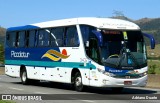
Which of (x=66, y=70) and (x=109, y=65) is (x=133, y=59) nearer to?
(x=109, y=65)

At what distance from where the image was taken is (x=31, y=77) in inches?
1035

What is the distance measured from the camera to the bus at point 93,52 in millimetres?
19359

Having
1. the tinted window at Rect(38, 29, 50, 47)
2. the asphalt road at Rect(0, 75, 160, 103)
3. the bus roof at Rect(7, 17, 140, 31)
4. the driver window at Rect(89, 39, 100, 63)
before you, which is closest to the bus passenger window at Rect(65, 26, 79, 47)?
the bus roof at Rect(7, 17, 140, 31)

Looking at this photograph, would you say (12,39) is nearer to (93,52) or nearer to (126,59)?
(93,52)

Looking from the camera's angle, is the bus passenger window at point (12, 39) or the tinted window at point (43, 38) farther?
the bus passenger window at point (12, 39)

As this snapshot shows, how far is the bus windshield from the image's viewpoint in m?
19.3

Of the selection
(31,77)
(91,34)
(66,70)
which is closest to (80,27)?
(91,34)

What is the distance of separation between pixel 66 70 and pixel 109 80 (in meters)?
3.52

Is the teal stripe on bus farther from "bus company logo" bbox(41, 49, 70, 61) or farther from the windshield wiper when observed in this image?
the windshield wiper

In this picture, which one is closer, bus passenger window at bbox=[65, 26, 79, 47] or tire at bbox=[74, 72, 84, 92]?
tire at bbox=[74, 72, 84, 92]

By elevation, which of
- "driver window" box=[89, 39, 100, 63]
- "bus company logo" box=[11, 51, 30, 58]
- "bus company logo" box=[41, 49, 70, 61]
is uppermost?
"driver window" box=[89, 39, 100, 63]

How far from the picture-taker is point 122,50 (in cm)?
1950

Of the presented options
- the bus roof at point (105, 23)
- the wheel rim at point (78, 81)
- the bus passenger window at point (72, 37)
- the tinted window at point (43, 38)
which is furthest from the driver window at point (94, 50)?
the tinted window at point (43, 38)

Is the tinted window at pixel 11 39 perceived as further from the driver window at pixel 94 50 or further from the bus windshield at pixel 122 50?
the bus windshield at pixel 122 50
